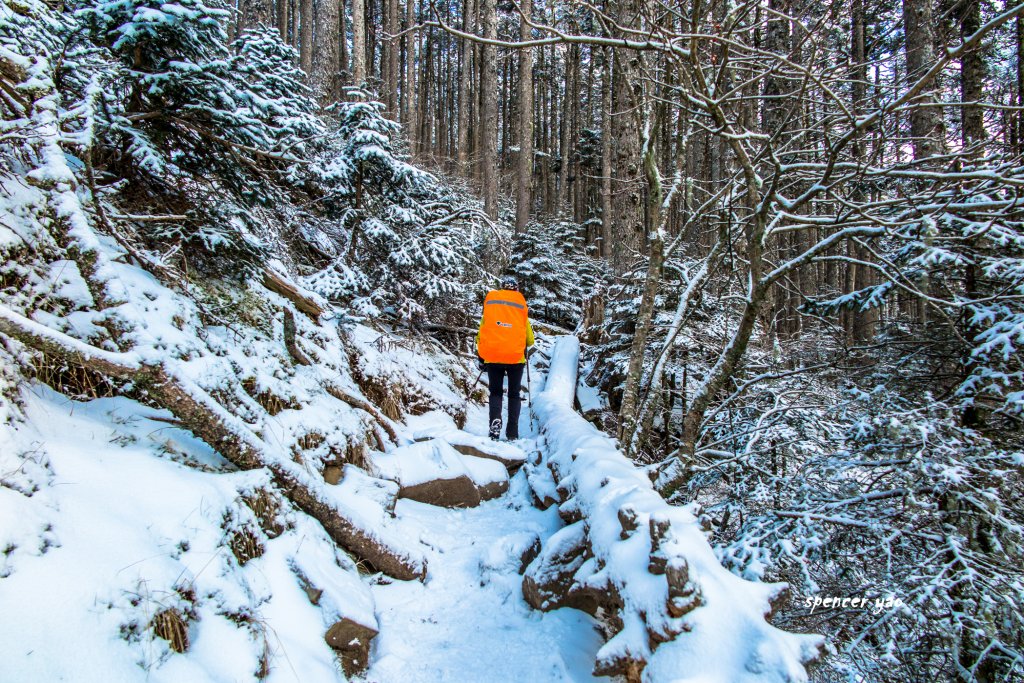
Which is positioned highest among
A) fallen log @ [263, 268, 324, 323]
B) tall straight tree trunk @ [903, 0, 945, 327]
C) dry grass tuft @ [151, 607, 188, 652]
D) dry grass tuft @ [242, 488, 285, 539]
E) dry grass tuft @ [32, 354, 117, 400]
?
tall straight tree trunk @ [903, 0, 945, 327]

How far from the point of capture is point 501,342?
20.1 feet

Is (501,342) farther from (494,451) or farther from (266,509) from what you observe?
(266,509)

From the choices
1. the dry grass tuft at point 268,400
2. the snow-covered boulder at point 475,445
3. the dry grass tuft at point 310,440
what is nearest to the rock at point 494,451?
the snow-covered boulder at point 475,445

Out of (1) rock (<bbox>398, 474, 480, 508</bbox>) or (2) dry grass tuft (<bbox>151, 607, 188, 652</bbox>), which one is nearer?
(2) dry grass tuft (<bbox>151, 607, 188, 652</bbox>)

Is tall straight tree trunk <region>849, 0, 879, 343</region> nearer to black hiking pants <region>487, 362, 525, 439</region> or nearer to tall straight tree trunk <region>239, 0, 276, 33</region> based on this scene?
black hiking pants <region>487, 362, 525, 439</region>

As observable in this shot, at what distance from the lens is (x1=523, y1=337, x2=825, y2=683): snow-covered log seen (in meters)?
1.90

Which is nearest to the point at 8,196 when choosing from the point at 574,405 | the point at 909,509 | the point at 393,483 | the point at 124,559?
the point at 124,559

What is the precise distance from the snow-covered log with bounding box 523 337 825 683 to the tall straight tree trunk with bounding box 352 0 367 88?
27.2ft

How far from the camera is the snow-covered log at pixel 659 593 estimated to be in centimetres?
190

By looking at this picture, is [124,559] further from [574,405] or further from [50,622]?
[574,405]

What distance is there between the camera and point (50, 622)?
5.57 ft

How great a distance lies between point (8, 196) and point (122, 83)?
1676 mm

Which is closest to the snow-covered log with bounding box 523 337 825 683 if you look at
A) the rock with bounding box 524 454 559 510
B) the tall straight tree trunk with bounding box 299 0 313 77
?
the rock with bounding box 524 454 559 510

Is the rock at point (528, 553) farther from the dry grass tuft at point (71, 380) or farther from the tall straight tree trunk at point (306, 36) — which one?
the tall straight tree trunk at point (306, 36)
